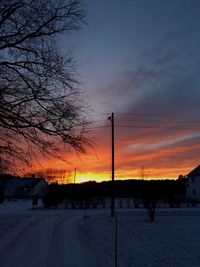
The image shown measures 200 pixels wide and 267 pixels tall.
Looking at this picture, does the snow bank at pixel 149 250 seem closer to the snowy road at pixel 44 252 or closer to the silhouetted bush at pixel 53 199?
the snowy road at pixel 44 252

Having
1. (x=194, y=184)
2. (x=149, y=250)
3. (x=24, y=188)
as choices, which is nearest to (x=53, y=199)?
(x=194, y=184)

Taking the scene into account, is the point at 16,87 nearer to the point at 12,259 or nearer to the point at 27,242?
the point at 27,242

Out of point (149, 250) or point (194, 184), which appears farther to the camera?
point (194, 184)

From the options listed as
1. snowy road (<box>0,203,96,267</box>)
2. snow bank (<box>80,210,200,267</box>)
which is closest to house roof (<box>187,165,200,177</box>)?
snow bank (<box>80,210,200,267</box>)

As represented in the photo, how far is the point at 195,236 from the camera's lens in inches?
692

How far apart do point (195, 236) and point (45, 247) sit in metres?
7.98

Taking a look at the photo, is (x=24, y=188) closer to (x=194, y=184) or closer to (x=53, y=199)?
(x=194, y=184)

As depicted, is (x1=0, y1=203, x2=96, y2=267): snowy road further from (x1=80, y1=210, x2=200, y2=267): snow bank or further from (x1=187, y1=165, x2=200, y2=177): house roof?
(x1=187, y1=165, x2=200, y2=177): house roof

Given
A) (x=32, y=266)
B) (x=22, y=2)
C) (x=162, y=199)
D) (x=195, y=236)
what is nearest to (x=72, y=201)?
(x=162, y=199)

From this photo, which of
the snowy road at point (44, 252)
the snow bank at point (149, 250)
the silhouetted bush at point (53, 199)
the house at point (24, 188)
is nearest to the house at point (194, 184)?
the silhouetted bush at point (53, 199)

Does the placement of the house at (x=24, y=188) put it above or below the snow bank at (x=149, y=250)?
above

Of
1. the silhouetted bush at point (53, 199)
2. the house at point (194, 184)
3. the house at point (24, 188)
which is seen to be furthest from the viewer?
the house at point (24, 188)

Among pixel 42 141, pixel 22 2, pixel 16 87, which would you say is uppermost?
pixel 22 2

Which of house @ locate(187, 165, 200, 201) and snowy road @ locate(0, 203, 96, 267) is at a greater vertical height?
house @ locate(187, 165, 200, 201)
